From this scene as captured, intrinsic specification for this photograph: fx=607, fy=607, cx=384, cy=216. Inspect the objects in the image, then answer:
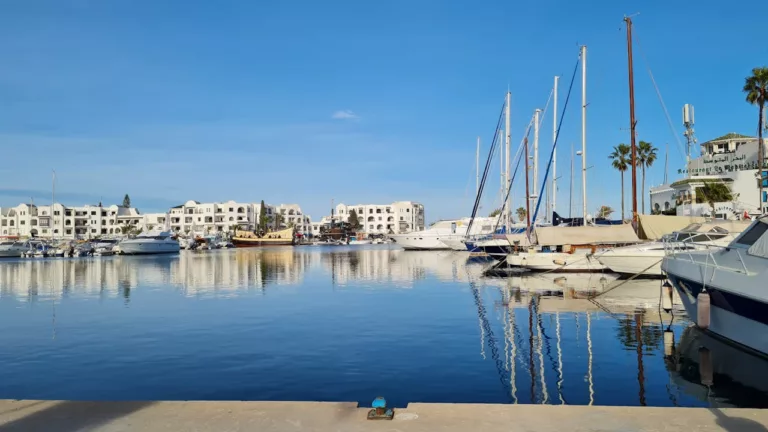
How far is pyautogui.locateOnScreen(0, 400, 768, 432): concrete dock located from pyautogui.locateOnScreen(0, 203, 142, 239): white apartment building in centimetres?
19040

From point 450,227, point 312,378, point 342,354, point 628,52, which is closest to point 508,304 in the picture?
point 342,354

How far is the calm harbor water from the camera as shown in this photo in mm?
11312

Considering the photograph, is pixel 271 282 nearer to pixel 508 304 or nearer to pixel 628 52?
pixel 508 304

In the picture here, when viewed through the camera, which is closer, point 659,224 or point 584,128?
point 659,224

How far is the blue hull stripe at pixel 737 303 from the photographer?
12.4 m

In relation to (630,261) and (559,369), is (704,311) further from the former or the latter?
(630,261)

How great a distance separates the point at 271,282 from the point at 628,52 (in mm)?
28078

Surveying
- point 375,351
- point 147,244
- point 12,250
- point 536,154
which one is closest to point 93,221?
point 12,250

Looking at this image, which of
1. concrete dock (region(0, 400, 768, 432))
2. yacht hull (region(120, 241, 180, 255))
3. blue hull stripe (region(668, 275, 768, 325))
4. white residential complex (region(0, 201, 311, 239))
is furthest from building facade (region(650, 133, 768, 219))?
A: white residential complex (region(0, 201, 311, 239))

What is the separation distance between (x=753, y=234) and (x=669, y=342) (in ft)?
11.1

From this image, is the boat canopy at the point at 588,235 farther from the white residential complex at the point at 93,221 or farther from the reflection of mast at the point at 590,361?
the white residential complex at the point at 93,221

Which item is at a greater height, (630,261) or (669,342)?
(630,261)

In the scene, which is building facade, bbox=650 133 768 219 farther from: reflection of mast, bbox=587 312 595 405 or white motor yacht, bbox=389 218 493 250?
reflection of mast, bbox=587 312 595 405

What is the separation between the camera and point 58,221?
600 ft
